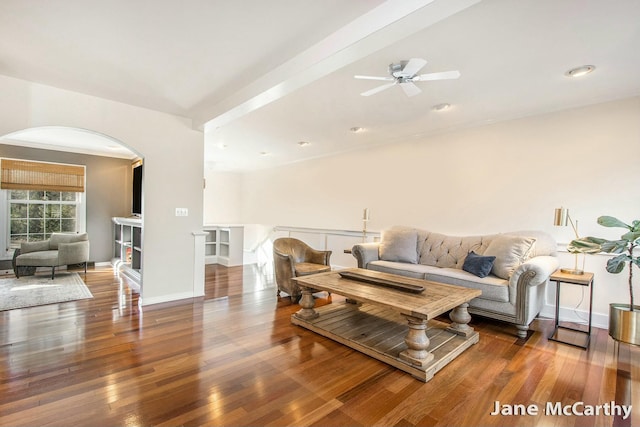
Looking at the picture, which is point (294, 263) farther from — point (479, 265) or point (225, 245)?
point (225, 245)

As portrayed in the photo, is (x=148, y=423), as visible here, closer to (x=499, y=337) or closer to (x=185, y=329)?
(x=185, y=329)

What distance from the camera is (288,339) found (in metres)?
2.79

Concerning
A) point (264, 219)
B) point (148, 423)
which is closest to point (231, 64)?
point (148, 423)

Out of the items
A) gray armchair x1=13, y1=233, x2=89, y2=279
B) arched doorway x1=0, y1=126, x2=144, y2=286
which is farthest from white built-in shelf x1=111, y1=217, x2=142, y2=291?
gray armchair x1=13, y1=233, x2=89, y2=279

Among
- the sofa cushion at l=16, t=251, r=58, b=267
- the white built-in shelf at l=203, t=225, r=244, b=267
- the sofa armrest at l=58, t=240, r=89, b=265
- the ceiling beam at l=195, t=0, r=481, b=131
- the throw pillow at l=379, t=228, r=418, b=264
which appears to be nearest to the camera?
the ceiling beam at l=195, t=0, r=481, b=131

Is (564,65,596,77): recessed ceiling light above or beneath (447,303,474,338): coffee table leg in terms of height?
above

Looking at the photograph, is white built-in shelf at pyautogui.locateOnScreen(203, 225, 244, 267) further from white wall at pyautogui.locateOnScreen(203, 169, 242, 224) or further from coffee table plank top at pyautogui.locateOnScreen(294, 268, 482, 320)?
coffee table plank top at pyautogui.locateOnScreen(294, 268, 482, 320)

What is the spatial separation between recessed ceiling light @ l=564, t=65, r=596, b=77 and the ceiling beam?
176cm

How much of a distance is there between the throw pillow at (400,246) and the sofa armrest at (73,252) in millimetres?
5100

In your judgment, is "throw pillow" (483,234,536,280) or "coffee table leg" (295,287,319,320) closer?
"coffee table leg" (295,287,319,320)

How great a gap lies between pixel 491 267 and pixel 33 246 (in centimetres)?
709

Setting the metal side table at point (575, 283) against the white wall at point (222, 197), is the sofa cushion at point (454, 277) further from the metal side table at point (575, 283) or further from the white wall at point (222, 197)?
the white wall at point (222, 197)

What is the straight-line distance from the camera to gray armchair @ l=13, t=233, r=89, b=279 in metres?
4.84

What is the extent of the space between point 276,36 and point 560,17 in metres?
1.90
